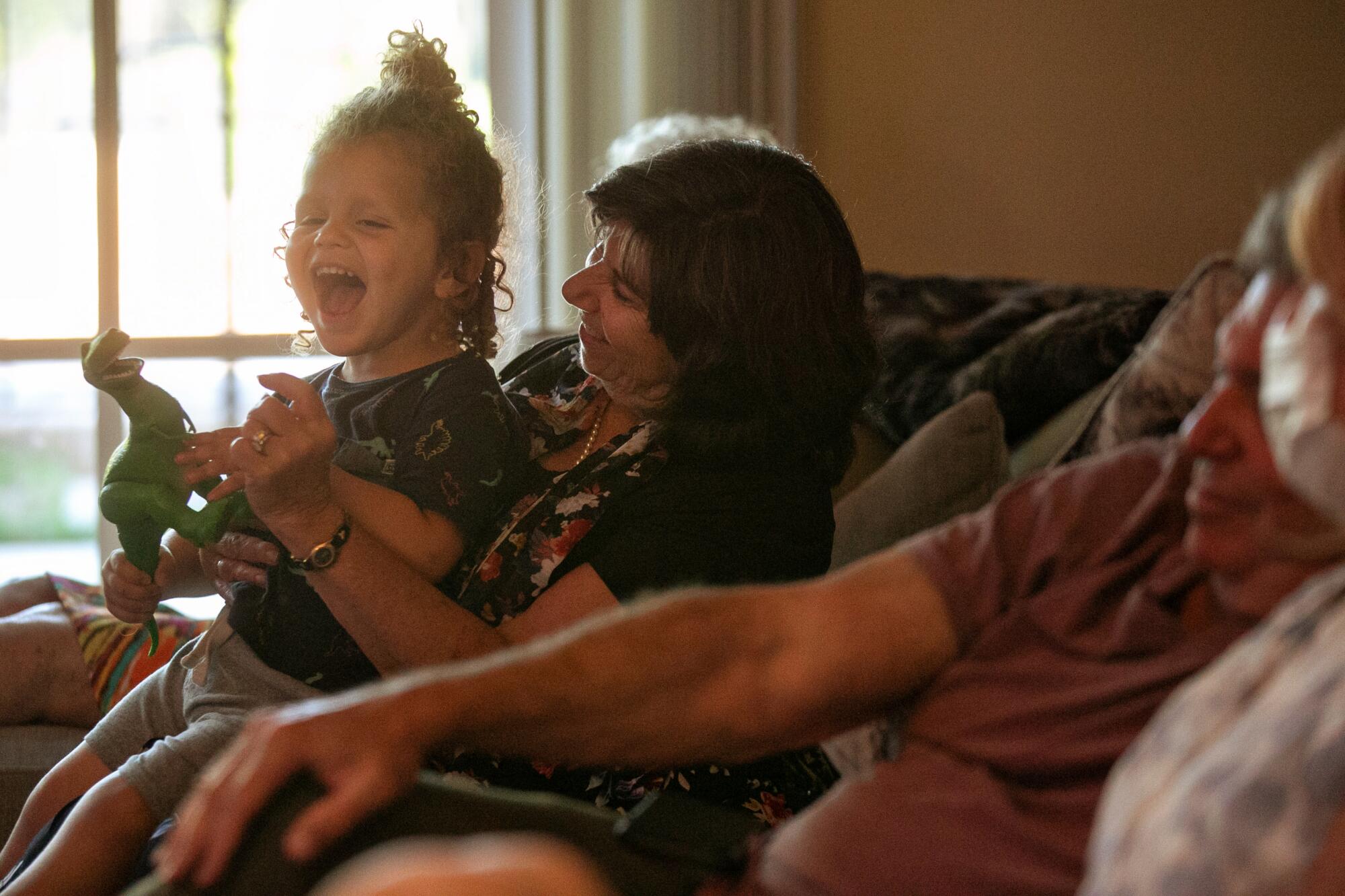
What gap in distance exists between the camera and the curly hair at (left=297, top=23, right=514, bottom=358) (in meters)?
1.64

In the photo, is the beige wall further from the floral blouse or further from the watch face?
the watch face

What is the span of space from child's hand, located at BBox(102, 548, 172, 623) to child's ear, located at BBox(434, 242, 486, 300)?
49cm

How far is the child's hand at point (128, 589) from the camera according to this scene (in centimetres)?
159

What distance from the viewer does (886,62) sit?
11.0 feet

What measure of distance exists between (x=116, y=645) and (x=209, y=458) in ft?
2.23

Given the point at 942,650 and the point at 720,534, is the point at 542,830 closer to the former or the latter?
the point at 942,650

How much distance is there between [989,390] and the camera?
213cm

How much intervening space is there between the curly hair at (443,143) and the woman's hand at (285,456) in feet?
1.20

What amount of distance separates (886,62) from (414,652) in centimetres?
251

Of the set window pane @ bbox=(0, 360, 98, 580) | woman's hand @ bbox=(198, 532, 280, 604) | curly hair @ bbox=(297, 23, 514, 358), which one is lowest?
window pane @ bbox=(0, 360, 98, 580)

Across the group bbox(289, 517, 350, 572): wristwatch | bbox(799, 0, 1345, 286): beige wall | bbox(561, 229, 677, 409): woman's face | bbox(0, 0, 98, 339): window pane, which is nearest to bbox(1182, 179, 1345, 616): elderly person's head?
bbox(561, 229, 677, 409): woman's face

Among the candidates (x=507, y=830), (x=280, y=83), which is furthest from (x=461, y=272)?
(x=280, y=83)

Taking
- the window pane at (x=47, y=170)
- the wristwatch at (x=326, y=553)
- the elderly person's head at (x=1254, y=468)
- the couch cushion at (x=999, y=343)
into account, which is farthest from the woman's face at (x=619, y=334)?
the window pane at (x=47, y=170)

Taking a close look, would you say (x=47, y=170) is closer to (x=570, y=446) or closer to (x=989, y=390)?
(x=570, y=446)
